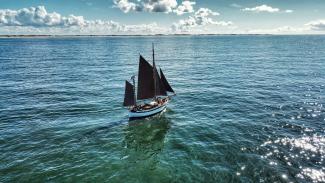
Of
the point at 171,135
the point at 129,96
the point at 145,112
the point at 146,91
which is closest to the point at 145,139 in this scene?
the point at 171,135

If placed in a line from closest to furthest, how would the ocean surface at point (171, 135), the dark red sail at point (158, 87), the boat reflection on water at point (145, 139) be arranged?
1. the ocean surface at point (171, 135)
2. the boat reflection on water at point (145, 139)
3. the dark red sail at point (158, 87)

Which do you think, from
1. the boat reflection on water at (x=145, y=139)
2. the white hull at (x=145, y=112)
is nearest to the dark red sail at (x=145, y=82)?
the white hull at (x=145, y=112)

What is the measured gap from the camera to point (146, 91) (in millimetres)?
42906

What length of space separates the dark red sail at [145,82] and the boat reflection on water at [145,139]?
409 cm

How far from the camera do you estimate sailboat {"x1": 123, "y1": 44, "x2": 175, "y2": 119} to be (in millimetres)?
39281

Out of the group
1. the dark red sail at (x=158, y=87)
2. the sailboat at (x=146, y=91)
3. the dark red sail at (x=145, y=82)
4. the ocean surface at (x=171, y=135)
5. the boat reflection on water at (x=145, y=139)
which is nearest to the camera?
the ocean surface at (x=171, y=135)

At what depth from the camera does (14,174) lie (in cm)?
2605

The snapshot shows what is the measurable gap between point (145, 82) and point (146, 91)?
166cm

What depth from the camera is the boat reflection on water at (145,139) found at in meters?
29.2

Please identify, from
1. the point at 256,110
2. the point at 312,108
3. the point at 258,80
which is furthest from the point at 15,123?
the point at 258,80

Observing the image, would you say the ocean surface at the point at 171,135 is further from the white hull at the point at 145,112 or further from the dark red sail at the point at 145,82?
the dark red sail at the point at 145,82

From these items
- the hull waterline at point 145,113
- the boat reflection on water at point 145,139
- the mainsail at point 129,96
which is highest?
the mainsail at point 129,96

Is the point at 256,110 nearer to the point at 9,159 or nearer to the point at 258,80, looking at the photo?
the point at 258,80

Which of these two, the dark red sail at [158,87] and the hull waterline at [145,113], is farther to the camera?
the dark red sail at [158,87]
